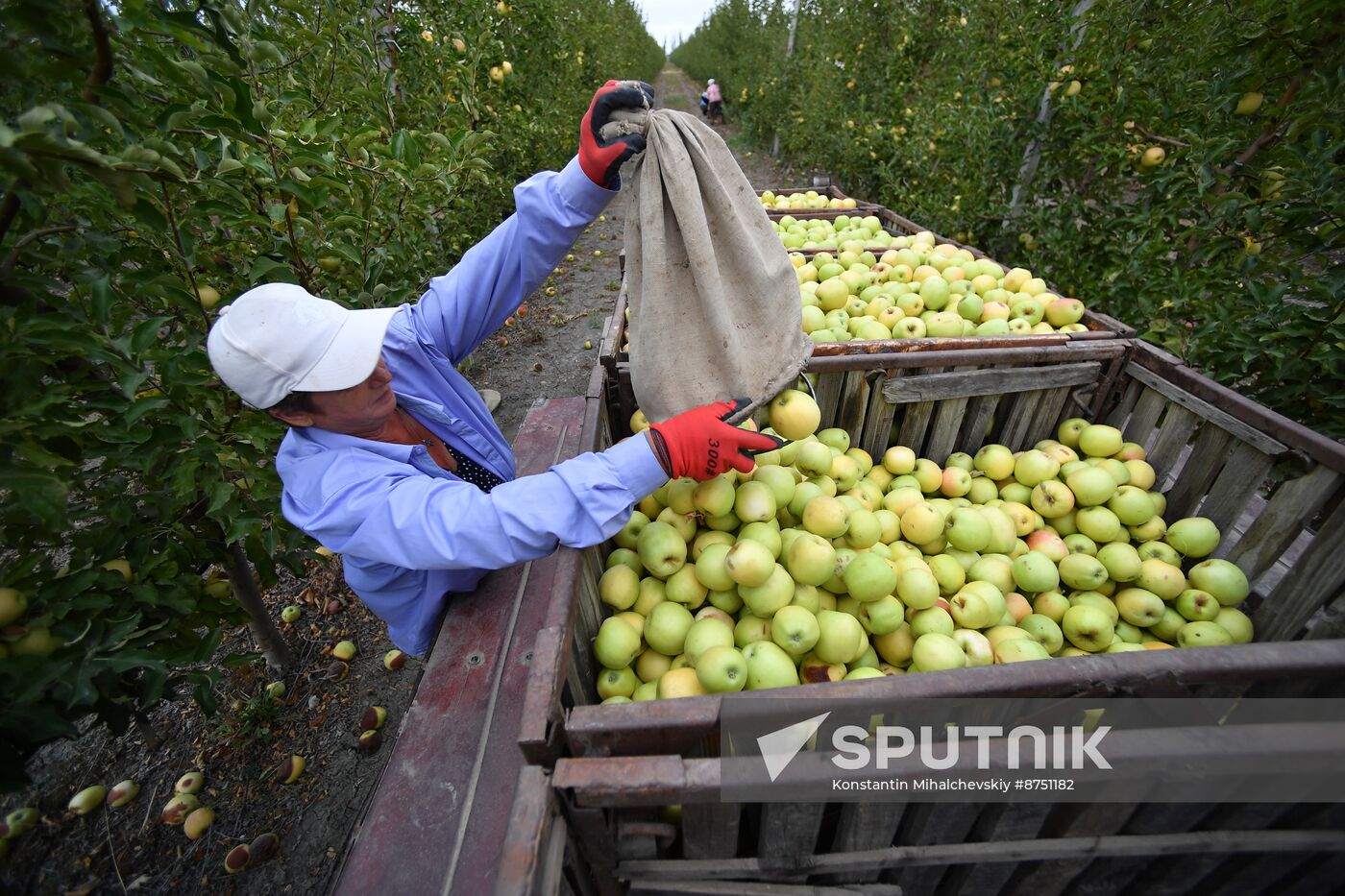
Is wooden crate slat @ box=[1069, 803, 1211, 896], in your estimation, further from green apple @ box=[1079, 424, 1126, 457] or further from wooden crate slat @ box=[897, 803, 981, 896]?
green apple @ box=[1079, 424, 1126, 457]

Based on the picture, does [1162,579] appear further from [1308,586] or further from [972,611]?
[972,611]

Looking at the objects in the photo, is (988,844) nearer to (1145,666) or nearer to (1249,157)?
(1145,666)

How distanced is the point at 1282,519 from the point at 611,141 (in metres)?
2.87

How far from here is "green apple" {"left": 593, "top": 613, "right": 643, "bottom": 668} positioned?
1.86 metres

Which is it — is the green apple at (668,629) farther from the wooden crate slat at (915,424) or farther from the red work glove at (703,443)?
the wooden crate slat at (915,424)

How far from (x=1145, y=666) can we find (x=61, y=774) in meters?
4.52

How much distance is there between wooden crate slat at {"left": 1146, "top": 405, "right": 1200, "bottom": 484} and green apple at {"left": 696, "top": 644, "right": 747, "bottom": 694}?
A: 234 centimetres

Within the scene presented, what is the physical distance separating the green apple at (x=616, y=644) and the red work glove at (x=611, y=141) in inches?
63.2

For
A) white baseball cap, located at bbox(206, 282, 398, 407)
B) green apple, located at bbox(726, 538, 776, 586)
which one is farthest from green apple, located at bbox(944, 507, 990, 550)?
white baseball cap, located at bbox(206, 282, 398, 407)

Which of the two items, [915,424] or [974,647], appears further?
[915,424]

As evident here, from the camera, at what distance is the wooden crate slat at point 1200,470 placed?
233cm

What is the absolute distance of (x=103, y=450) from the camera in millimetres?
1758

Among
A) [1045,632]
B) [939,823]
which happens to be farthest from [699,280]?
[1045,632]

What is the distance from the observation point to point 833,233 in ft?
15.5
